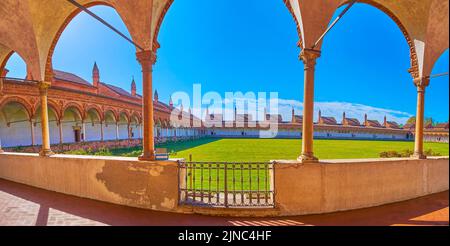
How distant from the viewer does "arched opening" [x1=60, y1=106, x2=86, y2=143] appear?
2053 cm

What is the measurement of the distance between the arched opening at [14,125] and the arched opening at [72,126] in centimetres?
353

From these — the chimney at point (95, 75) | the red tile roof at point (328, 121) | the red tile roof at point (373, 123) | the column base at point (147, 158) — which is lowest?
the red tile roof at point (373, 123)

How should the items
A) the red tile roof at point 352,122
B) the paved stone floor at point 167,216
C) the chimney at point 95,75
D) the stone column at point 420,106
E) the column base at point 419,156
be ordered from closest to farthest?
the paved stone floor at point 167,216 < the column base at point 419,156 < the stone column at point 420,106 < the chimney at point 95,75 < the red tile roof at point 352,122

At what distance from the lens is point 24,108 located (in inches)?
626

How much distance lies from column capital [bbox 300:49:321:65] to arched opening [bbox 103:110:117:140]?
2637 cm

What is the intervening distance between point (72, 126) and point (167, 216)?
23560 millimetres

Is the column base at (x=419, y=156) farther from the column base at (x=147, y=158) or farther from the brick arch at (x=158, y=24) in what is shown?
the brick arch at (x=158, y=24)

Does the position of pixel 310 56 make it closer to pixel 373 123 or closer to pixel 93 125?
pixel 93 125

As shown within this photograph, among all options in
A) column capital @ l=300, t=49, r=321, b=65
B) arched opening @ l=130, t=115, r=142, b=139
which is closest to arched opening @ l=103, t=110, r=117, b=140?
arched opening @ l=130, t=115, r=142, b=139

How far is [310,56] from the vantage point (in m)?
4.04

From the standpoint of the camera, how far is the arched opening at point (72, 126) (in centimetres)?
2053

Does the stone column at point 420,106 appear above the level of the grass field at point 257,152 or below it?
above

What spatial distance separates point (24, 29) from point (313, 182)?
29.0 feet

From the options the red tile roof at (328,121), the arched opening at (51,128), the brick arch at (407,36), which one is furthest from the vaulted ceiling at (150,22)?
the red tile roof at (328,121)
